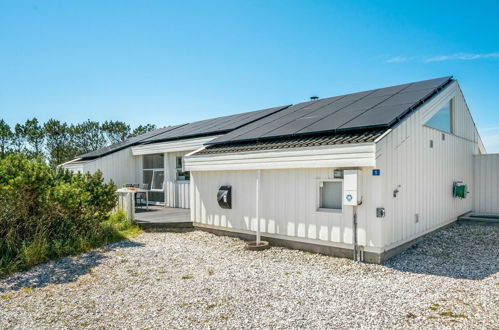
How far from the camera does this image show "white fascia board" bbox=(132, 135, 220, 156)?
11.3 metres

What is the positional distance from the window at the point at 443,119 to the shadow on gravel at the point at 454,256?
9.33 feet

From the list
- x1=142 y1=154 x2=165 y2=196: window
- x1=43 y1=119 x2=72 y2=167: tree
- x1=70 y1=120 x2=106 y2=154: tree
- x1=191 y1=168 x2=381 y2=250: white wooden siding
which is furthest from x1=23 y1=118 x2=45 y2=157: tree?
x1=191 y1=168 x2=381 y2=250: white wooden siding

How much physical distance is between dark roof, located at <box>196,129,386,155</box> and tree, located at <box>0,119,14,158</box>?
77.0 feet

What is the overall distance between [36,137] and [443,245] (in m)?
29.1

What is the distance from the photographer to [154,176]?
45.0ft

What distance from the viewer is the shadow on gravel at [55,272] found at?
17.5ft

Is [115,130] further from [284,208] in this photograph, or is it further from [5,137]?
[284,208]

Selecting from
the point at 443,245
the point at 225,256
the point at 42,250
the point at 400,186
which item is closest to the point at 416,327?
the point at 400,186

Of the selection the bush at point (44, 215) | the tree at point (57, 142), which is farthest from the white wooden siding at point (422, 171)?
the tree at point (57, 142)

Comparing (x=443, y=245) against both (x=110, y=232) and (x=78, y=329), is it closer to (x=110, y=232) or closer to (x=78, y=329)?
(x=78, y=329)

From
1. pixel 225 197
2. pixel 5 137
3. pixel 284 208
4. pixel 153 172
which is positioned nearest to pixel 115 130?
pixel 5 137

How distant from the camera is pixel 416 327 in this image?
3.49m

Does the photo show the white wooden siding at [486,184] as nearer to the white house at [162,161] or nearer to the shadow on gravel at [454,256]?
the shadow on gravel at [454,256]

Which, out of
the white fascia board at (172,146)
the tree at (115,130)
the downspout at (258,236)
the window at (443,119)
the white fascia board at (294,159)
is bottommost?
the downspout at (258,236)
